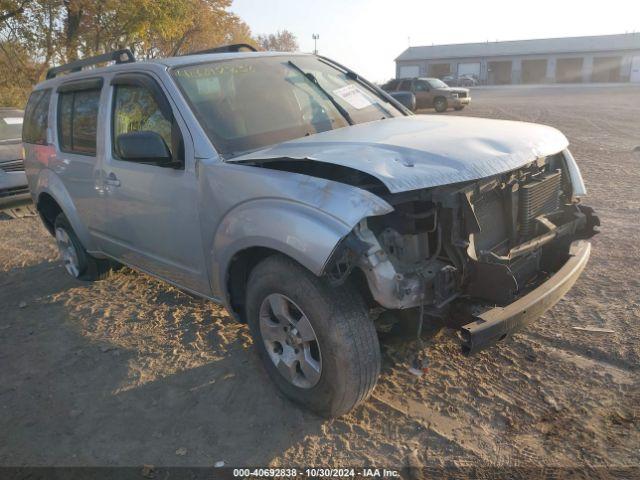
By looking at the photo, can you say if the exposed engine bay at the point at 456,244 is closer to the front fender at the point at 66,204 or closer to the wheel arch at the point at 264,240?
the wheel arch at the point at 264,240

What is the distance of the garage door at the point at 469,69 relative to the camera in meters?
64.1

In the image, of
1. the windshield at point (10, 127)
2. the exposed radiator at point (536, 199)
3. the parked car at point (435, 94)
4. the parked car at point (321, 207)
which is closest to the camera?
the parked car at point (321, 207)

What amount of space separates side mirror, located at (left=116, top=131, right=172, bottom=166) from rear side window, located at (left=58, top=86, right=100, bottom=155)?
111 cm

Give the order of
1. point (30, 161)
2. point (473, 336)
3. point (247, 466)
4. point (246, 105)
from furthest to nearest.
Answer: point (30, 161) < point (246, 105) < point (247, 466) < point (473, 336)

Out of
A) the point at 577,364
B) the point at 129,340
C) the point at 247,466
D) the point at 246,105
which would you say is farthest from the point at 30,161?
the point at 577,364

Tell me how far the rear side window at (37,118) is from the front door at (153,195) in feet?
4.87

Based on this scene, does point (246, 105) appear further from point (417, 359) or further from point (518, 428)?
point (518, 428)

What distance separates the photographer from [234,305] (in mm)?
3246

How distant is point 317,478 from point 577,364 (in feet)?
5.96

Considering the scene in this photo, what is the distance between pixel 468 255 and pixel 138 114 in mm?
2554

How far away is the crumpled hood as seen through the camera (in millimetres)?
2482

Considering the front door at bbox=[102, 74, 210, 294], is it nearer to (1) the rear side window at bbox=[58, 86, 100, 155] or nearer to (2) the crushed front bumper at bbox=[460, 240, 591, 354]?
(1) the rear side window at bbox=[58, 86, 100, 155]

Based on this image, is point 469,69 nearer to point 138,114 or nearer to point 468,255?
point 138,114

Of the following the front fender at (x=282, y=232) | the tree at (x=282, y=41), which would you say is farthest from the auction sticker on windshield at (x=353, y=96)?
the tree at (x=282, y=41)
